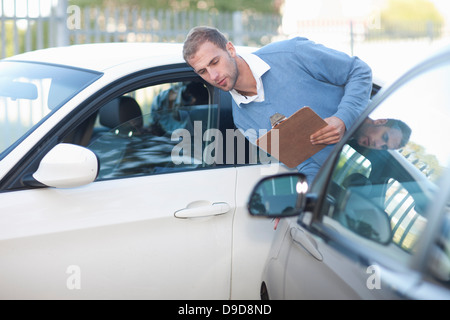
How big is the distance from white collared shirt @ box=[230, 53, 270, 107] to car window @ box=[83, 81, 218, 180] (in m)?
0.14

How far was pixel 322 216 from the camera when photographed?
1866 mm

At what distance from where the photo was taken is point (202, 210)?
102 inches

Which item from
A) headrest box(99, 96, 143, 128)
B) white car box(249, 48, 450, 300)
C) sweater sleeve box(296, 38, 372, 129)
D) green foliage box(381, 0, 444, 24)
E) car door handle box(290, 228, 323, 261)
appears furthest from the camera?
green foliage box(381, 0, 444, 24)

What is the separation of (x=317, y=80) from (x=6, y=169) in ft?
4.59

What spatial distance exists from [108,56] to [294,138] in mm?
969

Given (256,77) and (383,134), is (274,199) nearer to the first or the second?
(383,134)

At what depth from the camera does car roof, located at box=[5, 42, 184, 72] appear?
2.74 m

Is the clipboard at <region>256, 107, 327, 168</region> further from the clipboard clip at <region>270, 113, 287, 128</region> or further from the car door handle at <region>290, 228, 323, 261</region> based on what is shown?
the car door handle at <region>290, 228, 323, 261</region>

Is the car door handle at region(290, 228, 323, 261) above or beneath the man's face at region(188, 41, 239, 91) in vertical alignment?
beneath

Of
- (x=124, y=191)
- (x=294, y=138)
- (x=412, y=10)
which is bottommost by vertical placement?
(x=412, y=10)

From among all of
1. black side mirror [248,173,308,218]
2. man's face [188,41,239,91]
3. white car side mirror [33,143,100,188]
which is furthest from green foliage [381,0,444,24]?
black side mirror [248,173,308,218]

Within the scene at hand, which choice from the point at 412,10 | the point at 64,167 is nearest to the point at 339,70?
the point at 64,167

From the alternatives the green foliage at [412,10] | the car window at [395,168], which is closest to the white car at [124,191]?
the car window at [395,168]

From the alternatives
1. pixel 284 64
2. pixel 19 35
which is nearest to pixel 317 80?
pixel 284 64
